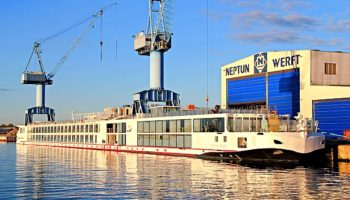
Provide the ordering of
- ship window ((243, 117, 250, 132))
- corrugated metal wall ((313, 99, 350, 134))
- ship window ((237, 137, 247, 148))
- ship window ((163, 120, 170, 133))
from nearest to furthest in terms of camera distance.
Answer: ship window ((237, 137, 247, 148)), ship window ((243, 117, 250, 132)), ship window ((163, 120, 170, 133)), corrugated metal wall ((313, 99, 350, 134))

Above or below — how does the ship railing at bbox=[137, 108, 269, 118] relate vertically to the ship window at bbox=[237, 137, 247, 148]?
above

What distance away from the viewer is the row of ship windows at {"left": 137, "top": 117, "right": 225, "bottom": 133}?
287 feet

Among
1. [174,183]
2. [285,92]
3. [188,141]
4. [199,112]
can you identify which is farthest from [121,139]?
[174,183]

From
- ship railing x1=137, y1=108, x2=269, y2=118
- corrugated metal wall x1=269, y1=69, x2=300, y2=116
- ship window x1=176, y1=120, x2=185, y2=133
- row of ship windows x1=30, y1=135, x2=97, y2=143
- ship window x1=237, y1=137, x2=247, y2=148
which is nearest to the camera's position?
ship window x1=237, y1=137, x2=247, y2=148

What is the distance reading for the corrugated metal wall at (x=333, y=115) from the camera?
344 ft

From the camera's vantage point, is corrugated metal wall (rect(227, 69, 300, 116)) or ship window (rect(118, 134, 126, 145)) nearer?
ship window (rect(118, 134, 126, 145))

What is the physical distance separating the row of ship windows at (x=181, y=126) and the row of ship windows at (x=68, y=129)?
2662cm

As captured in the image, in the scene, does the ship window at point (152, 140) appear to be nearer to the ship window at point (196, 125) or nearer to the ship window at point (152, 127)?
the ship window at point (152, 127)

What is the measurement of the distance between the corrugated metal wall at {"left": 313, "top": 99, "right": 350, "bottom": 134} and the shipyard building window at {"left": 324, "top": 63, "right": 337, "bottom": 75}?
11272 millimetres

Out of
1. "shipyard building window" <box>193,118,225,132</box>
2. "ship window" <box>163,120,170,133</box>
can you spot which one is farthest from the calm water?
"ship window" <box>163,120,170,133</box>

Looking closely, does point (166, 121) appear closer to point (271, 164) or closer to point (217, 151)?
point (217, 151)

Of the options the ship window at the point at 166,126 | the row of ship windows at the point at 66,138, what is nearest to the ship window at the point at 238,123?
the ship window at the point at 166,126

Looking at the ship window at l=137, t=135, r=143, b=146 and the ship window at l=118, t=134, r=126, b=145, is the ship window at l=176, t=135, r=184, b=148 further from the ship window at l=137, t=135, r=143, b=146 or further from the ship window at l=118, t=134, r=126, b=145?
the ship window at l=118, t=134, r=126, b=145

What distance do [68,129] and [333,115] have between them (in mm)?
77622
